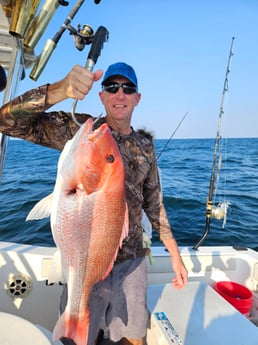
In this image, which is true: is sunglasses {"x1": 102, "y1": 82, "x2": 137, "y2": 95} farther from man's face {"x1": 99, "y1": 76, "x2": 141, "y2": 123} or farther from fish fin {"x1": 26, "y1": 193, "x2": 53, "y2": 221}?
fish fin {"x1": 26, "y1": 193, "x2": 53, "y2": 221}

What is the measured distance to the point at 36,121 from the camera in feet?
5.73

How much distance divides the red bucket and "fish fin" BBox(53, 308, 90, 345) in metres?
1.96

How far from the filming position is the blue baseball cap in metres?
1.89

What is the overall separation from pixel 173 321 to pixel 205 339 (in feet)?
0.82

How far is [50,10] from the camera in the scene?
207 cm

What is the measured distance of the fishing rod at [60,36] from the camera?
181cm

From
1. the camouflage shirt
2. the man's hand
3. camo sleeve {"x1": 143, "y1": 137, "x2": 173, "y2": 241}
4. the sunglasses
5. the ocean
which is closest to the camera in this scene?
the man's hand

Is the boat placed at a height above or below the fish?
below

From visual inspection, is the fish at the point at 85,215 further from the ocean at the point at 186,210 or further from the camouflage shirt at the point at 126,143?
the ocean at the point at 186,210

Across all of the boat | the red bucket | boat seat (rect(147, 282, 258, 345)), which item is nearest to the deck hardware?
the boat

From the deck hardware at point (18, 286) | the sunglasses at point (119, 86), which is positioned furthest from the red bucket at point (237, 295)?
the sunglasses at point (119, 86)

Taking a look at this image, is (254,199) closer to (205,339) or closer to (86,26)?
(205,339)

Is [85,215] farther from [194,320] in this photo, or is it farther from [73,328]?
[194,320]

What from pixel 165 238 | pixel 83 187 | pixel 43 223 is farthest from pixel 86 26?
pixel 43 223
